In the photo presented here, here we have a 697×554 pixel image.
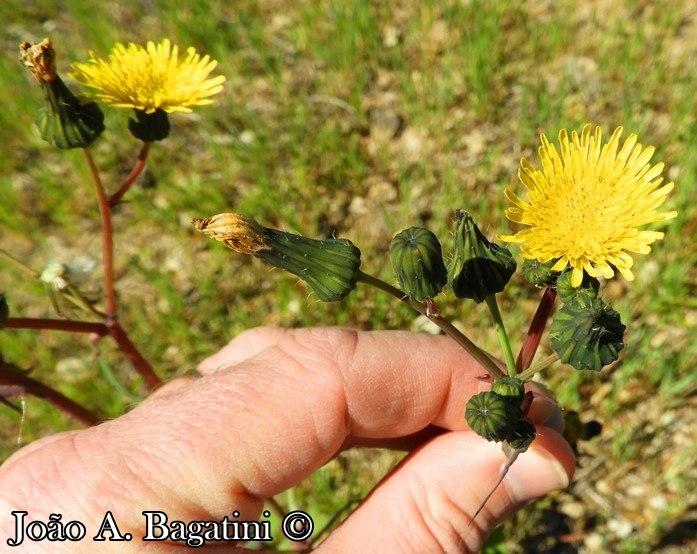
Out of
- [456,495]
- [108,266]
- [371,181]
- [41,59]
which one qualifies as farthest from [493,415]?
[371,181]

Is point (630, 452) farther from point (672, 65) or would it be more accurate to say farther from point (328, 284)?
point (672, 65)

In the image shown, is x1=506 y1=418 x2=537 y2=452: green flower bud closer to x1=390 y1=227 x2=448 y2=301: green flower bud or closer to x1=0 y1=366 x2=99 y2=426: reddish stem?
x1=390 y1=227 x2=448 y2=301: green flower bud

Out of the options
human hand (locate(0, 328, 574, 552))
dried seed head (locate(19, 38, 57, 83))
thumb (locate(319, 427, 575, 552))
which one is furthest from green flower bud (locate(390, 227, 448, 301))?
dried seed head (locate(19, 38, 57, 83))

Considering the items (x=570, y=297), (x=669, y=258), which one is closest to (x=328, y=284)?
(x=570, y=297)

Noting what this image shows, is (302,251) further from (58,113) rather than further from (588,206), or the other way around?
(58,113)

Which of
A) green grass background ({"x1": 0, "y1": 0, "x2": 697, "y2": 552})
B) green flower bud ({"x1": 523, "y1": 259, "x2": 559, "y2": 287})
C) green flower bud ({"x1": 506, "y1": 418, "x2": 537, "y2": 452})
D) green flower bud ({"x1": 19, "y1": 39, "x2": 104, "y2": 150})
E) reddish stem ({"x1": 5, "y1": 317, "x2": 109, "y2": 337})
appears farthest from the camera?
green grass background ({"x1": 0, "y1": 0, "x2": 697, "y2": 552})

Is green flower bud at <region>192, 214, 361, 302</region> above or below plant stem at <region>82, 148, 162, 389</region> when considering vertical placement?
below
